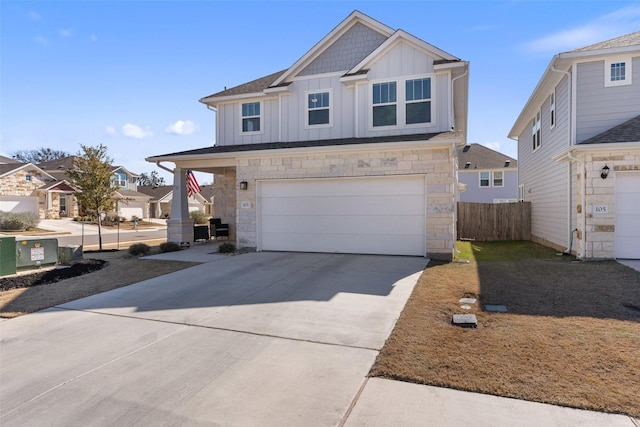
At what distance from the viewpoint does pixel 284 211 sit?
12125 millimetres

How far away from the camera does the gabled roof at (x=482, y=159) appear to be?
29.7 metres

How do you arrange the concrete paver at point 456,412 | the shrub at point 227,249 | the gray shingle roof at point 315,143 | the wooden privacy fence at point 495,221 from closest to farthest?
the concrete paver at point 456,412, the gray shingle roof at point 315,143, the shrub at point 227,249, the wooden privacy fence at point 495,221

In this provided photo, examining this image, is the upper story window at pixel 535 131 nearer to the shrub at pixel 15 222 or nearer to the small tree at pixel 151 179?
the shrub at pixel 15 222

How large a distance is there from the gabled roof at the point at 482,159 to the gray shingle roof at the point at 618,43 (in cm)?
1851

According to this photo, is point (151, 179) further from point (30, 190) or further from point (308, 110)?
point (308, 110)

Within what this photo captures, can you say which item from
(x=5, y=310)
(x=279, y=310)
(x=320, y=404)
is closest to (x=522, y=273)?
(x=279, y=310)

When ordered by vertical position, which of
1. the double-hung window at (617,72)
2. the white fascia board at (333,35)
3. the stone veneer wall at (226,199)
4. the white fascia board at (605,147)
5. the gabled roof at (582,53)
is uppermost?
the white fascia board at (333,35)

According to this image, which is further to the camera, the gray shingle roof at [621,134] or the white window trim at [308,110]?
the white window trim at [308,110]

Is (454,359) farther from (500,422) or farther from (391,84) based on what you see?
(391,84)

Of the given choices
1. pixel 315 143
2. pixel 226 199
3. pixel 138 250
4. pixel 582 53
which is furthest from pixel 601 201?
pixel 226 199

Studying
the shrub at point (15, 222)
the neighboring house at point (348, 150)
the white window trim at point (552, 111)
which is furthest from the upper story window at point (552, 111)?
the shrub at point (15, 222)

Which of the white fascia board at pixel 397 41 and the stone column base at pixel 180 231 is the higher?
the white fascia board at pixel 397 41

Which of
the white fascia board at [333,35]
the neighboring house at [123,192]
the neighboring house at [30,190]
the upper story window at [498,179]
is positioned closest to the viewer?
the white fascia board at [333,35]

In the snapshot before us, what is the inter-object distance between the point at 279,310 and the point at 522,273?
5.86 meters
